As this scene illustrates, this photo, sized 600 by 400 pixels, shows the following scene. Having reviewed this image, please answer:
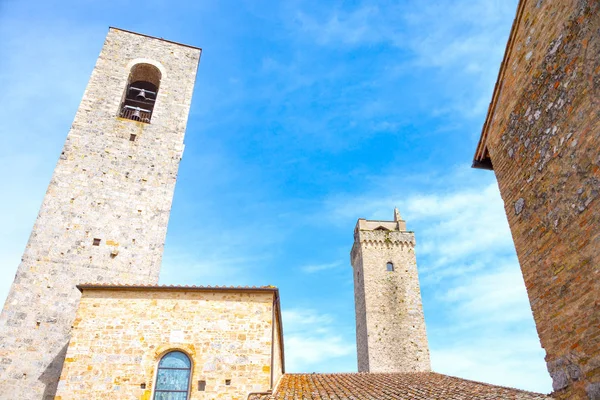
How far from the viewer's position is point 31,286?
11242mm

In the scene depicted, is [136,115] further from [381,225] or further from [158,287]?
[381,225]

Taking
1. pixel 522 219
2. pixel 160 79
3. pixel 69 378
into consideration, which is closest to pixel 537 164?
pixel 522 219

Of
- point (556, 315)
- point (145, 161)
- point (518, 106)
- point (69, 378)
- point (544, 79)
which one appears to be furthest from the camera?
point (145, 161)

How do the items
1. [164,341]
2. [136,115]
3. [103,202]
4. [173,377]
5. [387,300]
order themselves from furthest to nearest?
[387,300]
[136,115]
[103,202]
[164,341]
[173,377]

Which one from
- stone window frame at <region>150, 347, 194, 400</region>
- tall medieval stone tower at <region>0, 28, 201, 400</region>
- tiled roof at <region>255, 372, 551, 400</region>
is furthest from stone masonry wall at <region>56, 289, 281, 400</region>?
tall medieval stone tower at <region>0, 28, 201, 400</region>

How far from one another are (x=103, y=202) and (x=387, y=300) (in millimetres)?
19205

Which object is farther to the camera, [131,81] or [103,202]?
[131,81]

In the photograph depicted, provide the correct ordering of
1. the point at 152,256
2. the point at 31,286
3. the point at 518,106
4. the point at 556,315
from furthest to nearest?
the point at 152,256 < the point at 31,286 < the point at 518,106 < the point at 556,315

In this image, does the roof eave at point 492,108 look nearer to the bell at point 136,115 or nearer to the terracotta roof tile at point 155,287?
the terracotta roof tile at point 155,287

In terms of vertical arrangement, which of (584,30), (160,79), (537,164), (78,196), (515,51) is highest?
(160,79)

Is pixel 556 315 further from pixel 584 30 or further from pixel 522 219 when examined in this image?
pixel 584 30

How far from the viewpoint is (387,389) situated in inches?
362

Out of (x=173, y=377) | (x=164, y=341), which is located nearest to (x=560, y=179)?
(x=173, y=377)

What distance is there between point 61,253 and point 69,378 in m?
4.92
